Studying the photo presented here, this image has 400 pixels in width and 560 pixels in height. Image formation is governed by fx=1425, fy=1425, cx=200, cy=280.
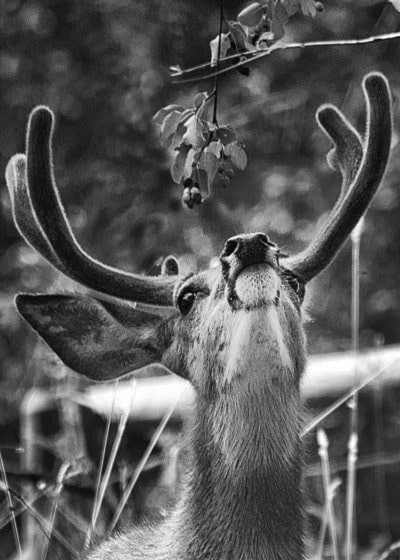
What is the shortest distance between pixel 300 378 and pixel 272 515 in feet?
1.26

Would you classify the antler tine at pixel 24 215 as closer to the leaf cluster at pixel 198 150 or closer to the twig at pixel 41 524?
the leaf cluster at pixel 198 150

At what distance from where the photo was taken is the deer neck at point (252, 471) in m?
3.75

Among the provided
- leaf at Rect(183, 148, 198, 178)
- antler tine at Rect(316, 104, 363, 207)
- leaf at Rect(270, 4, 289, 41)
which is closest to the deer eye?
leaf at Rect(183, 148, 198, 178)

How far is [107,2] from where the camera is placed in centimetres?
883

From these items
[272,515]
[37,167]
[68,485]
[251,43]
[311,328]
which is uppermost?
[311,328]

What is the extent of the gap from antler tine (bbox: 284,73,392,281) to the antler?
1.34 ft

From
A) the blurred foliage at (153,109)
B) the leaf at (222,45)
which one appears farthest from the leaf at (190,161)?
the blurred foliage at (153,109)

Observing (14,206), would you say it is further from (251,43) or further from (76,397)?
(76,397)

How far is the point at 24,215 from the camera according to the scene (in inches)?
167

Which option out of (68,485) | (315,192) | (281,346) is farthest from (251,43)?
(315,192)

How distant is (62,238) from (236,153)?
59 centimetres


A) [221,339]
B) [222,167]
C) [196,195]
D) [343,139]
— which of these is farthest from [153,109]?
[221,339]

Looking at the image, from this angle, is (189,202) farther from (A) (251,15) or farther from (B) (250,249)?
(A) (251,15)

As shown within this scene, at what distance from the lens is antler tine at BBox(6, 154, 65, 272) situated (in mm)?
4199
